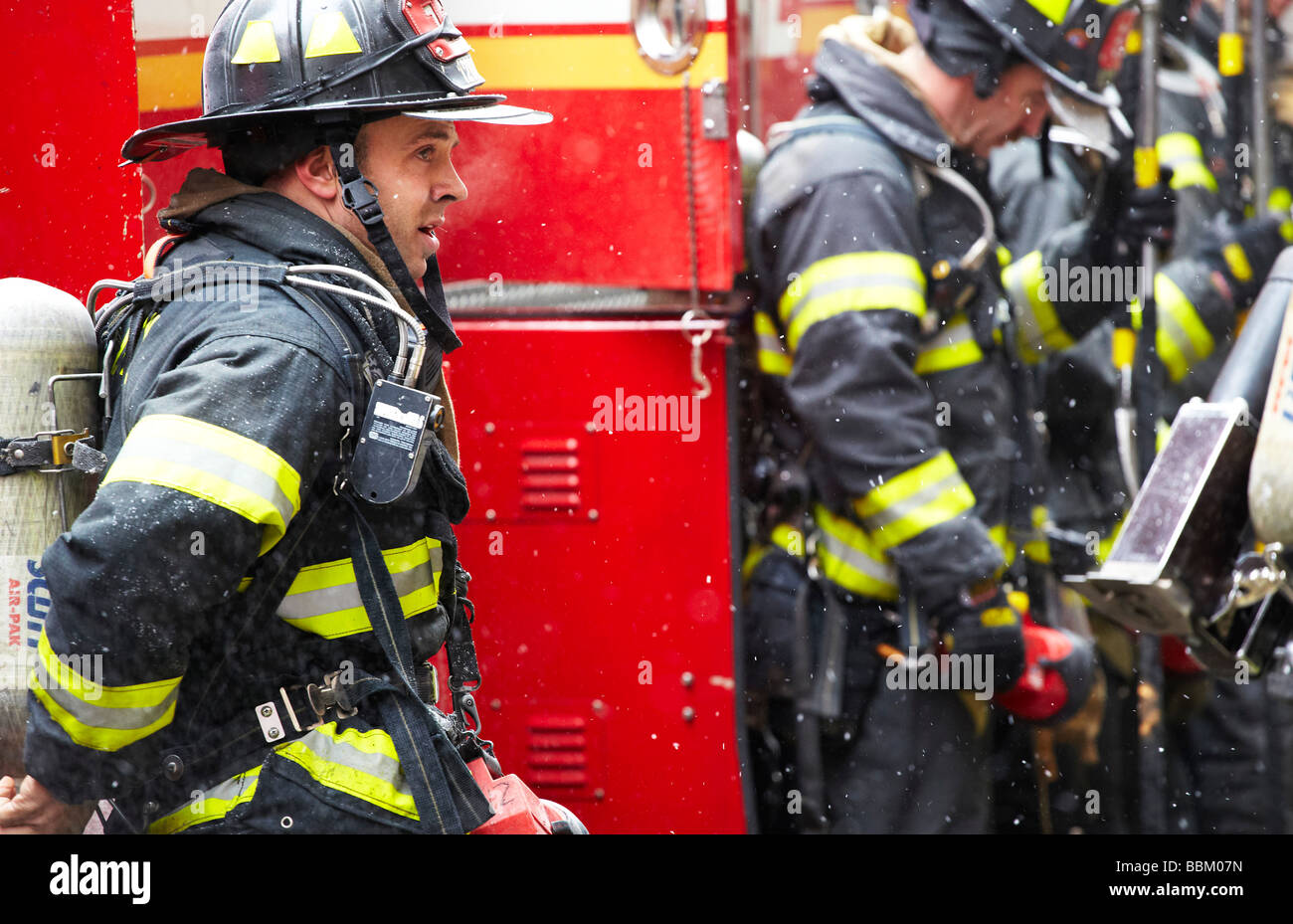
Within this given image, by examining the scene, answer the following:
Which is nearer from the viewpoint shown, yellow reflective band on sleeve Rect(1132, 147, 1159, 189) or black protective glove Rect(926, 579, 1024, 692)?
black protective glove Rect(926, 579, 1024, 692)

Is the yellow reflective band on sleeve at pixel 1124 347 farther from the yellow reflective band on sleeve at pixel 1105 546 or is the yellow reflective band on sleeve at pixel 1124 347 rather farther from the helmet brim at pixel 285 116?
the helmet brim at pixel 285 116

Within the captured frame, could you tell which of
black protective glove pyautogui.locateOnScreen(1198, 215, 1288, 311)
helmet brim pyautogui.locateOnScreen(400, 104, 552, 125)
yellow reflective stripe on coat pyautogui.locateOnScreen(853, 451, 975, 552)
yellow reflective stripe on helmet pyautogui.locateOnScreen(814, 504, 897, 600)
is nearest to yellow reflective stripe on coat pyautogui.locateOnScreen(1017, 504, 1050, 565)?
black protective glove pyautogui.locateOnScreen(1198, 215, 1288, 311)

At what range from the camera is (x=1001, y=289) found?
301 centimetres

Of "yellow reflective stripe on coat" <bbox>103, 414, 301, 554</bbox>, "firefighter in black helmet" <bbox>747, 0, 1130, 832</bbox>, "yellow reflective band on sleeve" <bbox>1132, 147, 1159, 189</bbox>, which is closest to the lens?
"yellow reflective stripe on coat" <bbox>103, 414, 301, 554</bbox>

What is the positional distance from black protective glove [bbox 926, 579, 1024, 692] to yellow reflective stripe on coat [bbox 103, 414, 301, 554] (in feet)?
4.88

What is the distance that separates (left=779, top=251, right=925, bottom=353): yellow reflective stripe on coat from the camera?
98.5 inches

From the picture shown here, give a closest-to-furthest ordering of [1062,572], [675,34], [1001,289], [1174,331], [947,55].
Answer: [675,34]
[947,55]
[1001,289]
[1174,331]
[1062,572]

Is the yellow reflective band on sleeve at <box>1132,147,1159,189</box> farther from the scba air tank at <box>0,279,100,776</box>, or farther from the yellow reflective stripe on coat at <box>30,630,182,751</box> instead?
the yellow reflective stripe on coat at <box>30,630,182,751</box>

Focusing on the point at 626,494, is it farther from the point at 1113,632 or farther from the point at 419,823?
the point at 1113,632

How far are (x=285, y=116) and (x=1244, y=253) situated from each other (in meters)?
2.43

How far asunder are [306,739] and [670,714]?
104cm

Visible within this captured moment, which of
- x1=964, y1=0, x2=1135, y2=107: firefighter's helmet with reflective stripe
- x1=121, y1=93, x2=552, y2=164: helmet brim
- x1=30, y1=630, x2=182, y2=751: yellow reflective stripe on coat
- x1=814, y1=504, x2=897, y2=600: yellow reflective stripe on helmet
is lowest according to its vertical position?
x1=814, y1=504, x2=897, y2=600: yellow reflective stripe on helmet

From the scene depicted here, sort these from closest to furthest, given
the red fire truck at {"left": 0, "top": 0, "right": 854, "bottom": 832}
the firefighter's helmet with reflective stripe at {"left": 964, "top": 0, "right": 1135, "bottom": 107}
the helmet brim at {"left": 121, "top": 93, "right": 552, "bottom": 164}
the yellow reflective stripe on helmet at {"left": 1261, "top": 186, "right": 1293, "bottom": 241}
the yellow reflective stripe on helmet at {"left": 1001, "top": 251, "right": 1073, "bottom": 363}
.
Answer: the helmet brim at {"left": 121, "top": 93, "right": 552, "bottom": 164} < the red fire truck at {"left": 0, "top": 0, "right": 854, "bottom": 832} < the firefighter's helmet with reflective stripe at {"left": 964, "top": 0, "right": 1135, "bottom": 107} < the yellow reflective stripe on helmet at {"left": 1001, "top": 251, "right": 1073, "bottom": 363} < the yellow reflective stripe on helmet at {"left": 1261, "top": 186, "right": 1293, "bottom": 241}

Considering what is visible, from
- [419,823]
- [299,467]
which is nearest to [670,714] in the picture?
[419,823]
